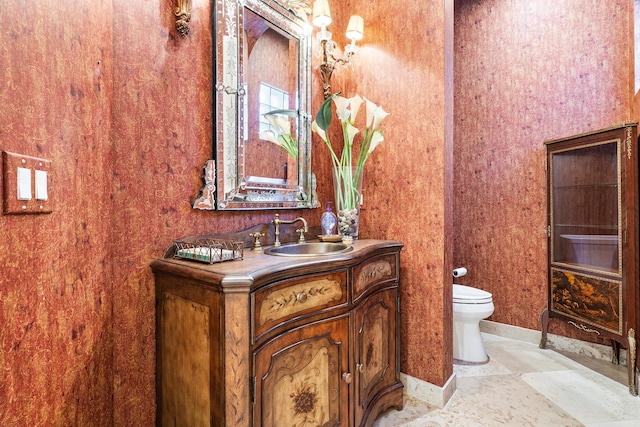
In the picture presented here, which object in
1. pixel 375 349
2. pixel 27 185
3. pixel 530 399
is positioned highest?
pixel 27 185

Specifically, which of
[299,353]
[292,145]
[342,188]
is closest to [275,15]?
[292,145]

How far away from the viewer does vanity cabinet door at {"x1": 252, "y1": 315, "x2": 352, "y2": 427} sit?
3.50ft

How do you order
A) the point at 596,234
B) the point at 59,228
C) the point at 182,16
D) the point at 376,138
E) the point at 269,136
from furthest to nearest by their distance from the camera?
the point at 596,234 < the point at 376,138 < the point at 269,136 < the point at 182,16 < the point at 59,228

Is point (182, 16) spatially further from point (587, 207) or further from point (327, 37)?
point (587, 207)

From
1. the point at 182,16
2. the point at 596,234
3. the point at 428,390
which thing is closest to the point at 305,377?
the point at 428,390

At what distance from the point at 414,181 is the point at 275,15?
119cm

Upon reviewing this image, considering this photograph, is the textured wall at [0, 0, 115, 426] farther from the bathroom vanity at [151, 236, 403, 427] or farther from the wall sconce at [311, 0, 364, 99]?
the wall sconce at [311, 0, 364, 99]

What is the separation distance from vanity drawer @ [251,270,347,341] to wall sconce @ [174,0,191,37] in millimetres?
1070

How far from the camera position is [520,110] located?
271cm

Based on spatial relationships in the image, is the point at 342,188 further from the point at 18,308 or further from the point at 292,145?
the point at 18,308

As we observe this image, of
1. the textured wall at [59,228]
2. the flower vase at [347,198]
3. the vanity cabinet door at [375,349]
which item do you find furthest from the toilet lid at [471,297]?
the textured wall at [59,228]

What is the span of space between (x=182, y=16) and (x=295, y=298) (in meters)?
1.18

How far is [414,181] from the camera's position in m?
1.94

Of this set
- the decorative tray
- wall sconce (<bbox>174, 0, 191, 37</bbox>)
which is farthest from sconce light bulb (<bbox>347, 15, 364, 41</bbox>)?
the decorative tray
